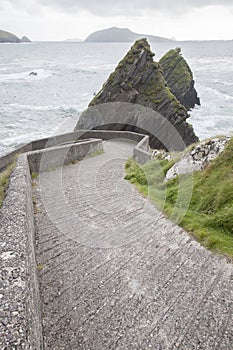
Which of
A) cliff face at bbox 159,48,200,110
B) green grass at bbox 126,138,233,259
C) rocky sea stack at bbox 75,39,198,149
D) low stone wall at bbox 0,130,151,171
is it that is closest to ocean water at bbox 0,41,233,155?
cliff face at bbox 159,48,200,110

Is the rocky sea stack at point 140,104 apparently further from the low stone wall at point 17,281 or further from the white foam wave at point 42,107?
the low stone wall at point 17,281

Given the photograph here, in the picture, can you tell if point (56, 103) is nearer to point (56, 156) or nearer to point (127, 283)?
point (56, 156)

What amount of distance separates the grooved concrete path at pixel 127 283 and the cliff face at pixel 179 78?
43.4m

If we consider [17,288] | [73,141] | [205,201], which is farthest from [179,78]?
[17,288]

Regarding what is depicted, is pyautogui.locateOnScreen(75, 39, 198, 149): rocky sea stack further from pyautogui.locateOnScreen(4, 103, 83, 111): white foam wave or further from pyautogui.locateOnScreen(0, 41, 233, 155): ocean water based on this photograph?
pyautogui.locateOnScreen(4, 103, 83, 111): white foam wave

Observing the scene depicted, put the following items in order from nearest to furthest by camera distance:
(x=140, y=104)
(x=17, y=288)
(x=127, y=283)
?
(x=17, y=288), (x=127, y=283), (x=140, y=104)

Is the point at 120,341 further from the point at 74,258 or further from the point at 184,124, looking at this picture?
the point at 184,124

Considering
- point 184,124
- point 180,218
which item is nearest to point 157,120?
point 184,124

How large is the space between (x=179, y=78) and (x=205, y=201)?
151 ft

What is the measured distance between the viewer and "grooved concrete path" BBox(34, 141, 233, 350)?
4.19 metres

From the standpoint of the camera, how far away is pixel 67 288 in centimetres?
506

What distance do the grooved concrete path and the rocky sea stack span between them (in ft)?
68.0

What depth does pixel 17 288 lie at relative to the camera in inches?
149

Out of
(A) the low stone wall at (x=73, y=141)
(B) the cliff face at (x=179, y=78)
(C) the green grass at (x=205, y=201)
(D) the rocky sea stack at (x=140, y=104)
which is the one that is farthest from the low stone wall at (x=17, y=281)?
(B) the cliff face at (x=179, y=78)
